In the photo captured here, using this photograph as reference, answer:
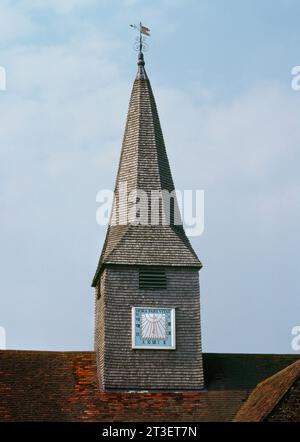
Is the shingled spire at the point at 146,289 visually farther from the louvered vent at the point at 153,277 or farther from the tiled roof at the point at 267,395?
the tiled roof at the point at 267,395

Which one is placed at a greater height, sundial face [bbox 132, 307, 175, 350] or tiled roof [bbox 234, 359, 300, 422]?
sundial face [bbox 132, 307, 175, 350]

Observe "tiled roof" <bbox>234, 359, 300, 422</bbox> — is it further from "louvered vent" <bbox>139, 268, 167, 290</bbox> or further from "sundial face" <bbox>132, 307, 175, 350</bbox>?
"louvered vent" <bbox>139, 268, 167, 290</bbox>

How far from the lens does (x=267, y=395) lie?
2825cm

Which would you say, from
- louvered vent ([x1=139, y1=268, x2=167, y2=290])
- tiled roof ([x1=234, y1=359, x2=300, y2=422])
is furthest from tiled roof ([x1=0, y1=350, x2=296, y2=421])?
louvered vent ([x1=139, y1=268, x2=167, y2=290])

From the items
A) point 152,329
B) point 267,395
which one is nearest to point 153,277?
point 152,329

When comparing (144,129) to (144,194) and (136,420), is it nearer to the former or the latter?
(144,194)

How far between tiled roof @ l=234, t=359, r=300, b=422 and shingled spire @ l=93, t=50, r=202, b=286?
4510 mm

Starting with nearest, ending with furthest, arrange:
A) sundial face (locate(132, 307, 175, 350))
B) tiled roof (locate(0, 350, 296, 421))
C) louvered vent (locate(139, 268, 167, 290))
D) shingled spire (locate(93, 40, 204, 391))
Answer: tiled roof (locate(0, 350, 296, 421))
shingled spire (locate(93, 40, 204, 391))
sundial face (locate(132, 307, 175, 350))
louvered vent (locate(139, 268, 167, 290))

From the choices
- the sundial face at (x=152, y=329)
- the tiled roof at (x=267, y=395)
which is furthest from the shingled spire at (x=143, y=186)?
the tiled roof at (x=267, y=395)

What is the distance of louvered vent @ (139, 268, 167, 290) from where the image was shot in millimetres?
32000

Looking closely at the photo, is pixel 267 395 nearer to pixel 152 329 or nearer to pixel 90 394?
pixel 152 329

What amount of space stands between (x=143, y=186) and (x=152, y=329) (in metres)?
4.91
